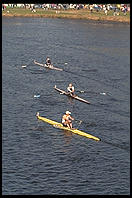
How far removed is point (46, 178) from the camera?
59094 mm

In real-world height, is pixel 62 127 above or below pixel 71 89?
below

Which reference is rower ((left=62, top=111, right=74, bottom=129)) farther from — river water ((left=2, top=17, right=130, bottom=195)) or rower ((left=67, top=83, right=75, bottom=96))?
rower ((left=67, top=83, right=75, bottom=96))

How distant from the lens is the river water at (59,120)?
58781 millimetres

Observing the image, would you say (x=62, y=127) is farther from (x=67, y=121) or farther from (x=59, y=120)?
(x=59, y=120)

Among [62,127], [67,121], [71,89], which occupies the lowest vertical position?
[62,127]

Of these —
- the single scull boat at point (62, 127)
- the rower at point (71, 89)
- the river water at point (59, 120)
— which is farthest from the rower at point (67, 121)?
the rower at point (71, 89)

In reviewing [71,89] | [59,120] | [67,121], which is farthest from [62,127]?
[71,89]

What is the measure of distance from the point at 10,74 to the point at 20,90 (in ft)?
54.1

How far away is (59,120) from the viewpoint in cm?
8144

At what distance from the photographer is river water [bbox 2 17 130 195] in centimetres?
5878

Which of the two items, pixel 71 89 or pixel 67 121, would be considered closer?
pixel 67 121

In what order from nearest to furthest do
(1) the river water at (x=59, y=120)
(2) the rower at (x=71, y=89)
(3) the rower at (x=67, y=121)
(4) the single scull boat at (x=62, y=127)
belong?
(1) the river water at (x=59, y=120) < (4) the single scull boat at (x=62, y=127) < (3) the rower at (x=67, y=121) < (2) the rower at (x=71, y=89)

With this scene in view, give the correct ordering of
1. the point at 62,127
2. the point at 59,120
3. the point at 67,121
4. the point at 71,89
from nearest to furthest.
Answer: the point at 67,121
the point at 62,127
the point at 59,120
the point at 71,89

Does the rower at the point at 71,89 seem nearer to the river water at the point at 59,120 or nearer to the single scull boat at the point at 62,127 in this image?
the river water at the point at 59,120
